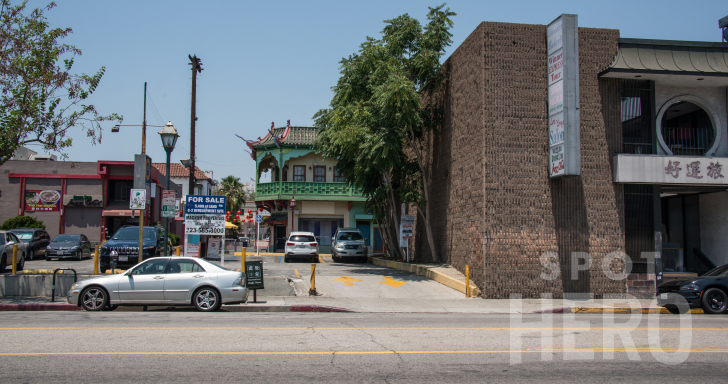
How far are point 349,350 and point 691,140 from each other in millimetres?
16611

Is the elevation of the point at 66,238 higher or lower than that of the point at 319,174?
lower

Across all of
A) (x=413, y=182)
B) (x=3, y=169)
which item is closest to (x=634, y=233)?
(x=413, y=182)

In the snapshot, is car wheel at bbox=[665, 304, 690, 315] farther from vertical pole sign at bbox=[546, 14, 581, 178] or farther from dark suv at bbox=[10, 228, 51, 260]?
dark suv at bbox=[10, 228, 51, 260]

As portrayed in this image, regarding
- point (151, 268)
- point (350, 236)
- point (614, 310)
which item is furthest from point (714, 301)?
point (350, 236)

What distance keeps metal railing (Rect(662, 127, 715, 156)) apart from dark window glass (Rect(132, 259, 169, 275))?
52.7 feet

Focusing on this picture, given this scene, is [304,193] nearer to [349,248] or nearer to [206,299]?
[349,248]

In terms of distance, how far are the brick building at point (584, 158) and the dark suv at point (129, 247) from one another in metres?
11.2

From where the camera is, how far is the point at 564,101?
15.8 metres

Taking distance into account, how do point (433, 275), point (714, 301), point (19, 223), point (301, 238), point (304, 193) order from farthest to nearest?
point (304, 193)
point (19, 223)
point (301, 238)
point (433, 275)
point (714, 301)

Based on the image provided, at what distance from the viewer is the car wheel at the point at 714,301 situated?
551 inches

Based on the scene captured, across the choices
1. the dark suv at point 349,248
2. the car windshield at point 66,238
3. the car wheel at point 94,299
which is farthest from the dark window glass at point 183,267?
the car windshield at point 66,238

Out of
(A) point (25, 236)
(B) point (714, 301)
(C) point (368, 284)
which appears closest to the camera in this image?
(B) point (714, 301)

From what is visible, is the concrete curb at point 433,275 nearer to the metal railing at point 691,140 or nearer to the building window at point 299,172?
the metal railing at point 691,140

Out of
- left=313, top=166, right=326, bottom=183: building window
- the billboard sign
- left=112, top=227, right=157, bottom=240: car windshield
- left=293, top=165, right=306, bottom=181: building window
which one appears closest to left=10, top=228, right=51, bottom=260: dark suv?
the billboard sign
